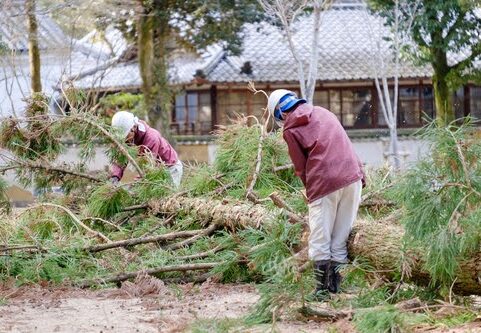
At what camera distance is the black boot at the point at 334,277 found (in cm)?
761

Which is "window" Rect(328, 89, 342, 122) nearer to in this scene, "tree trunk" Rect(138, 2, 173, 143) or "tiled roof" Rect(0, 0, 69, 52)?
"tree trunk" Rect(138, 2, 173, 143)

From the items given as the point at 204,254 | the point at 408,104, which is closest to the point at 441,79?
the point at 408,104

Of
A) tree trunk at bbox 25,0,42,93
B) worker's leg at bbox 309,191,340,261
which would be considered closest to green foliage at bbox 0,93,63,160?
worker's leg at bbox 309,191,340,261

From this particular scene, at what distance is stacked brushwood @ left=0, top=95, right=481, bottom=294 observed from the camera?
21.6 ft

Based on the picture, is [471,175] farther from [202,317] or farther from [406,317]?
[202,317]

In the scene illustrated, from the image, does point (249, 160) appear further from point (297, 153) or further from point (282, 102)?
point (297, 153)

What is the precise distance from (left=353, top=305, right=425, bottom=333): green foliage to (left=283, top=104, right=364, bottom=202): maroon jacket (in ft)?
4.60

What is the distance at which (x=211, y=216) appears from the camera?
383 inches

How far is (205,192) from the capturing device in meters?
10.4

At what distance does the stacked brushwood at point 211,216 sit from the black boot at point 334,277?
0.50ft

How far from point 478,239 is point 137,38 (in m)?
22.5

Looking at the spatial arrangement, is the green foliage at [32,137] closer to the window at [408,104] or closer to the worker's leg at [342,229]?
the worker's leg at [342,229]

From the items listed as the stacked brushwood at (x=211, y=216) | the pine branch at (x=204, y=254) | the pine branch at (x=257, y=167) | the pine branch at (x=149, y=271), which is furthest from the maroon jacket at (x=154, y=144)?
the pine branch at (x=149, y=271)

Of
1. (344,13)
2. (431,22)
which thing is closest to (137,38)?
(431,22)
